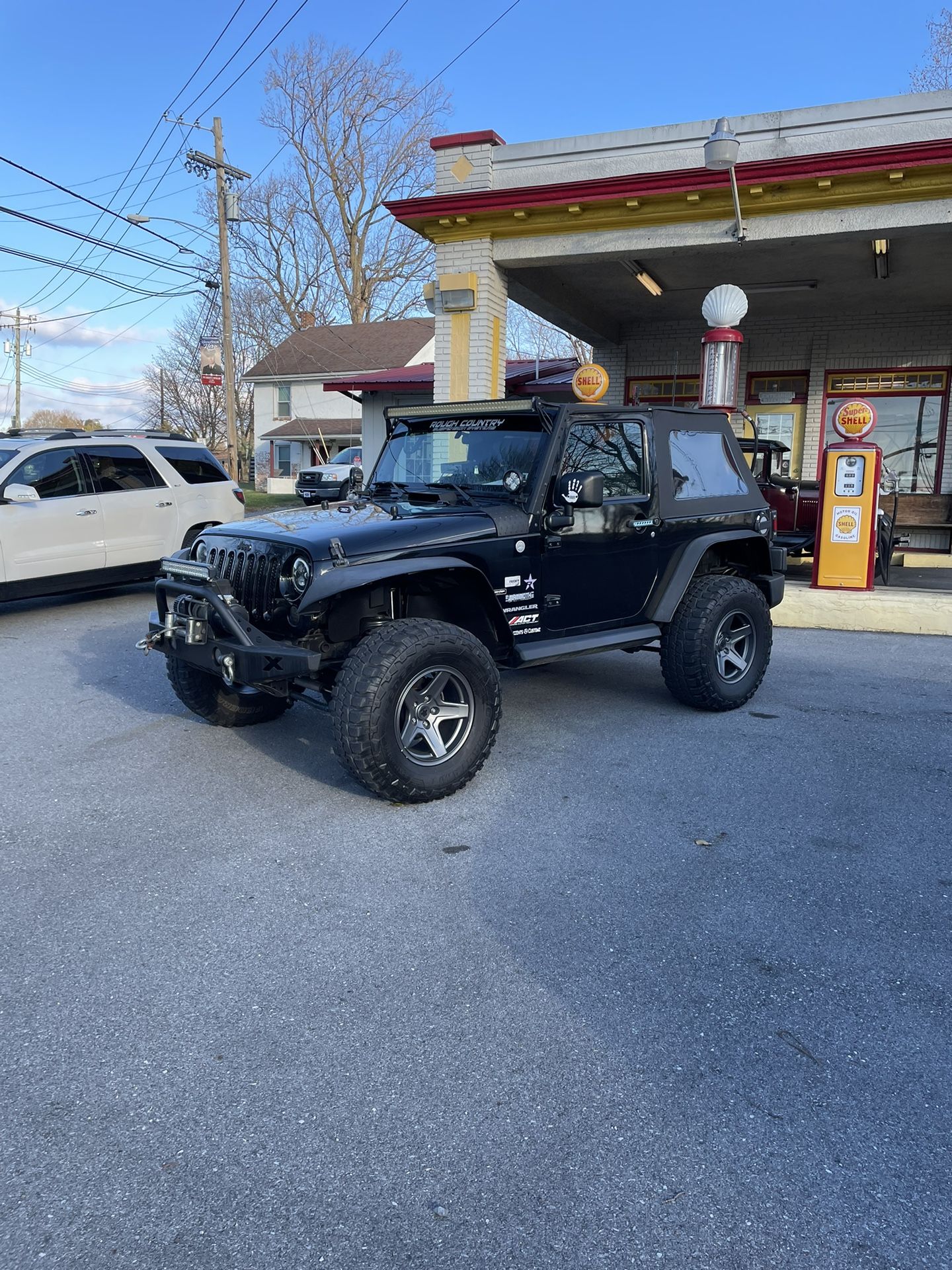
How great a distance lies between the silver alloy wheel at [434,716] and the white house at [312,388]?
3182 cm

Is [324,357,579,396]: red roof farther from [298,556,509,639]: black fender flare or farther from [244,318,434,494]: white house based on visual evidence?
[298,556,509,639]: black fender flare

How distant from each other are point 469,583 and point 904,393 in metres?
12.7

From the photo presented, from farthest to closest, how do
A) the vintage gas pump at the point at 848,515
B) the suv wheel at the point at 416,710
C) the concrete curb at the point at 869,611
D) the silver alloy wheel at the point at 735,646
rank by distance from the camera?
the vintage gas pump at the point at 848,515
the concrete curb at the point at 869,611
the silver alloy wheel at the point at 735,646
the suv wheel at the point at 416,710

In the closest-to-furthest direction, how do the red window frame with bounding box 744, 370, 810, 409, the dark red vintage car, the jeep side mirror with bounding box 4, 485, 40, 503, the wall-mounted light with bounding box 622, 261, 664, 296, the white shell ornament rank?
the jeep side mirror with bounding box 4, 485, 40, 503 → the white shell ornament → the dark red vintage car → the wall-mounted light with bounding box 622, 261, 664, 296 → the red window frame with bounding box 744, 370, 810, 409

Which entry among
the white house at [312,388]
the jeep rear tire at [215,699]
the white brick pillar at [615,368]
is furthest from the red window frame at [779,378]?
the white house at [312,388]

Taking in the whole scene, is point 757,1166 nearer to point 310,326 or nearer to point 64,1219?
point 64,1219

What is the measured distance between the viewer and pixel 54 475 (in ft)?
29.9

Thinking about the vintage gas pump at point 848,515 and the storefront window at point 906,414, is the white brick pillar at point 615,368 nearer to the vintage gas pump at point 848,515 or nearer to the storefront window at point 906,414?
the storefront window at point 906,414

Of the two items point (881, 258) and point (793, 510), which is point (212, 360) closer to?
point (793, 510)

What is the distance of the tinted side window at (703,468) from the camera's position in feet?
19.3

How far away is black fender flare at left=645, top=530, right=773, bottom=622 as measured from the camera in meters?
5.69

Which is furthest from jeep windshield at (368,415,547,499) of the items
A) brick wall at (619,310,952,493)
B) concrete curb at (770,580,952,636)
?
brick wall at (619,310,952,493)

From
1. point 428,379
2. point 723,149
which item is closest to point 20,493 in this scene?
point 723,149

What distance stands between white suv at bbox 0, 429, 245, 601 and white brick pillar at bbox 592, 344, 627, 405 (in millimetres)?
8462
